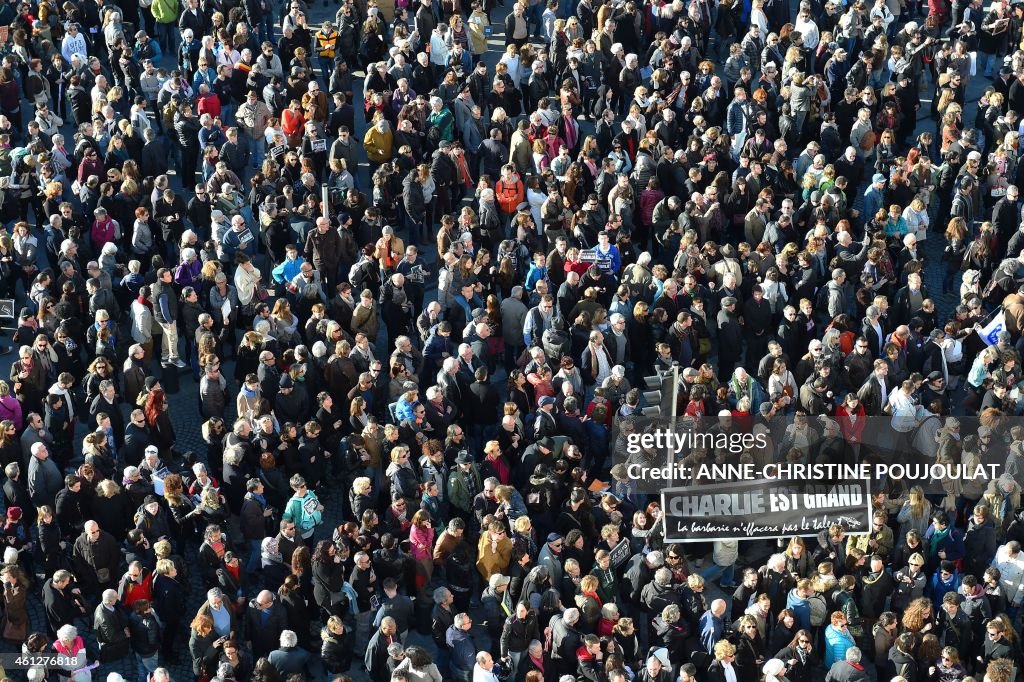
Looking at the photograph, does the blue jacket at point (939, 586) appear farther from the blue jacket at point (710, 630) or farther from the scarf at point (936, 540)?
the blue jacket at point (710, 630)

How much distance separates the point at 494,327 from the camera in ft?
76.7

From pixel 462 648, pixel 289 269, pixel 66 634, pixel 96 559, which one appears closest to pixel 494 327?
pixel 289 269

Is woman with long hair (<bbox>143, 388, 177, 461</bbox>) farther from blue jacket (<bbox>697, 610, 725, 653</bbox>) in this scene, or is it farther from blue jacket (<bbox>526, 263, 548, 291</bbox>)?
blue jacket (<bbox>697, 610, 725, 653</bbox>)

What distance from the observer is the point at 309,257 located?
24.9 metres

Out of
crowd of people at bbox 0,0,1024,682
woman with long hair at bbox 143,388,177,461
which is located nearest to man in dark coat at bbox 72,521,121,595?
crowd of people at bbox 0,0,1024,682

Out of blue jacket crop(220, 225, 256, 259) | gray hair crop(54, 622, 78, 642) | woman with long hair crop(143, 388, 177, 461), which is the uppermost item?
blue jacket crop(220, 225, 256, 259)

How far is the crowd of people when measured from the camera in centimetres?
1947

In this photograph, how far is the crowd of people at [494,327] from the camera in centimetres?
1947

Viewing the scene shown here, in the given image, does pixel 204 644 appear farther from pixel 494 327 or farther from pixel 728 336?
pixel 728 336

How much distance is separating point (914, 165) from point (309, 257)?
8.58 meters

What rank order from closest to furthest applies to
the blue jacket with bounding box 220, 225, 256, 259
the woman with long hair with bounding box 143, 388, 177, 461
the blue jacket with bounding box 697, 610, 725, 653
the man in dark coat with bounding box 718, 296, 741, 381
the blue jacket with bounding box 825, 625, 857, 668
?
the blue jacket with bounding box 825, 625, 857, 668
the blue jacket with bounding box 697, 610, 725, 653
the woman with long hair with bounding box 143, 388, 177, 461
the man in dark coat with bounding box 718, 296, 741, 381
the blue jacket with bounding box 220, 225, 256, 259

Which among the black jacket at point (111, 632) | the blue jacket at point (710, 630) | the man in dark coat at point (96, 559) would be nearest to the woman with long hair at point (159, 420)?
the man in dark coat at point (96, 559)

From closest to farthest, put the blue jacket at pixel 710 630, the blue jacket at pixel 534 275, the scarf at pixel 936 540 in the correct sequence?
the blue jacket at pixel 710 630, the scarf at pixel 936 540, the blue jacket at pixel 534 275

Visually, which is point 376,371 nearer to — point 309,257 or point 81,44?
point 309,257
